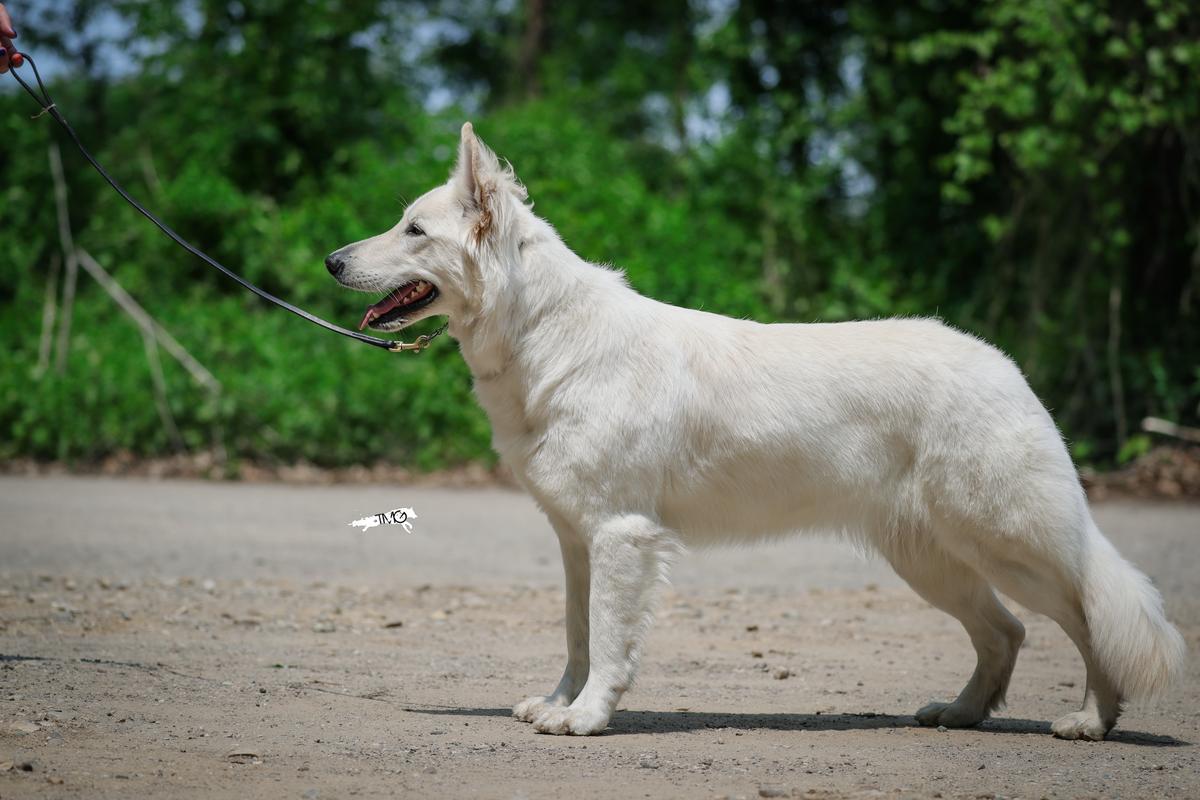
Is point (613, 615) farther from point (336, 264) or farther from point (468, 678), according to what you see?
point (336, 264)

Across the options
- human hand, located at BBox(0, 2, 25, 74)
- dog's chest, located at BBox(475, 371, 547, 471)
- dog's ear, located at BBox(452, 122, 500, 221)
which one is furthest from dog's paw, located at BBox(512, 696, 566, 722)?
human hand, located at BBox(0, 2, 25, 74)

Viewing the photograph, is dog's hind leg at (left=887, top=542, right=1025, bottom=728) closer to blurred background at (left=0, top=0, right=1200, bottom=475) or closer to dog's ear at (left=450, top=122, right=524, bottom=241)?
dog's ear at (left=450, top=122, right=524, bottom=241)

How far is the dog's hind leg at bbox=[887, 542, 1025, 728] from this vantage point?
239 inches

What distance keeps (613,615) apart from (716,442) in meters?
0.93

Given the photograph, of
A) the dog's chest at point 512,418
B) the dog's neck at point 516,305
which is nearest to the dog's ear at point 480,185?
the dog's neck at point 516,305

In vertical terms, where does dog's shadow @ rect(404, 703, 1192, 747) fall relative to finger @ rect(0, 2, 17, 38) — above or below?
below

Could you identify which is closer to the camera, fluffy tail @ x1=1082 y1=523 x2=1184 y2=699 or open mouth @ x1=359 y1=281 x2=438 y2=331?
fluffy tail @ x1=1082 y1=523 x2=1184 y2=699

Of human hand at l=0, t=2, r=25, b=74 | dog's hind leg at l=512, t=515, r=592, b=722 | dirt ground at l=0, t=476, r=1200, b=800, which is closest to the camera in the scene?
dirt ground at l=0, t=476, r=1200, b=800

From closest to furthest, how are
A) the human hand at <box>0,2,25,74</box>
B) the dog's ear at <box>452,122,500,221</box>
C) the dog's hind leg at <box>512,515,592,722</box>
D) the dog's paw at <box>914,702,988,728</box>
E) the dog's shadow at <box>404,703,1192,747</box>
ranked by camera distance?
the dog's ear at <box>452,122,500,221</box> → the dog's shadow at <box>404,703,1192,747</box> → the dog's hind leg at <box>512,515,592,722</box> → the dog's paw at <box>914,702,988,728</box> → the human hand at <box>0,2,25,74</box>

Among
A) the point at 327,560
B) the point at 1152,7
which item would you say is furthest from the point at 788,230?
the point at 327,560

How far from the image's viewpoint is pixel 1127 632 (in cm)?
560

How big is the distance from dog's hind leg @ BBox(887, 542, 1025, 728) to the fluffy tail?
530 millimetres

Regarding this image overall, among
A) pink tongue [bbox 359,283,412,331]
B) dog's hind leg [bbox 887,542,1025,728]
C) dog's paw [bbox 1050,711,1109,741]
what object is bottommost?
dog's paw [bbox 1050,711,1109,741]

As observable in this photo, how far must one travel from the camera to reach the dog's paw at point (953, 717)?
238 inches
